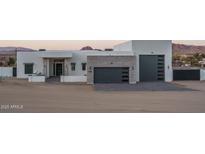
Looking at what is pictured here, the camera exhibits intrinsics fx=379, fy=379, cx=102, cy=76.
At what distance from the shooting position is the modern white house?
129 ft

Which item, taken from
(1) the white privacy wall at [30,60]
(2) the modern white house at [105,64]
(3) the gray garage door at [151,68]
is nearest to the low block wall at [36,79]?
(2) the modern white house at [105,64]

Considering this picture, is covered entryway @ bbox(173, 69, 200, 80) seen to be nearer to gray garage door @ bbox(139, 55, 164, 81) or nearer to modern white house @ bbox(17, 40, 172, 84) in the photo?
modern white house @ bbox(17, 40, 172, 84)

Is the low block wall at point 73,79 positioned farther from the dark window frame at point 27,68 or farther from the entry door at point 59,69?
the dark window frame at point 27,68

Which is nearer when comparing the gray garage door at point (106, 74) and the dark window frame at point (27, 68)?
the gray garage door at point (106, 74)

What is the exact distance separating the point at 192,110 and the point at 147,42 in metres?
24.4

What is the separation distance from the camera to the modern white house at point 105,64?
129ft

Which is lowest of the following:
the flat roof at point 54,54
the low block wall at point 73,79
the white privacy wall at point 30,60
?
the low block wall at point 73,79

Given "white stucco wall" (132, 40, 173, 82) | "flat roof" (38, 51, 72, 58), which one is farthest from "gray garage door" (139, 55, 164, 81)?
"flat roof" (38, 51, 72, 58)

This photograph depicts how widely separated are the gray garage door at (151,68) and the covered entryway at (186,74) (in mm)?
2765

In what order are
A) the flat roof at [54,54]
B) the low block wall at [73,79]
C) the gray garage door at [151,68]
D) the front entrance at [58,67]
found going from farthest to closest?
the front entrance at [58,67] < the flat roof at [54,54] < the gray garage door at [151,68] < the low block wall at [73,79]

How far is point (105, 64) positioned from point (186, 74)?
11.6 metres

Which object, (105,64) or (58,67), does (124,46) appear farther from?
(58,67)

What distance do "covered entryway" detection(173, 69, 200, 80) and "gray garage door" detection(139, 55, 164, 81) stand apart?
9.07ft

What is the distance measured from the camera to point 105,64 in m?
39.3
